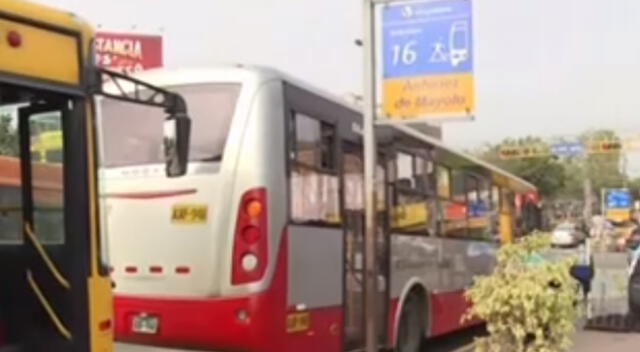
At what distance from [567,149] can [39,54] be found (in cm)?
6062

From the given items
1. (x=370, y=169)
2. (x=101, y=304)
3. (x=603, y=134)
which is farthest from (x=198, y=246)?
(x=603, y=134)

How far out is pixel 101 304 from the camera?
4.91m

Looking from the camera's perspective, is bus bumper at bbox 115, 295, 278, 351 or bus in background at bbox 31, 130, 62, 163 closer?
bus in background at bbox 31, 130, 62, 163

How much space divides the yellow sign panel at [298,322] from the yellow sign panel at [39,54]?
3.43 m

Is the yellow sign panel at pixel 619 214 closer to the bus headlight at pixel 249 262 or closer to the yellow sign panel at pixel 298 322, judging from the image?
the yellow sign panel at pixel 298 322

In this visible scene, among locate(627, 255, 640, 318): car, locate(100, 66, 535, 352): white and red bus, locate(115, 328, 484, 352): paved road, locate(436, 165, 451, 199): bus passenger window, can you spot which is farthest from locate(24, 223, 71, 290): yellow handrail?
locate(627, 255, 640, 318): car

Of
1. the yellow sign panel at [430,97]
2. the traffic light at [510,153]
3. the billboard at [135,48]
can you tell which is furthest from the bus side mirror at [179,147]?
the traffic light at [510,153]

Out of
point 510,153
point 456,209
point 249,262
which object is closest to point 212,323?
point 249,262

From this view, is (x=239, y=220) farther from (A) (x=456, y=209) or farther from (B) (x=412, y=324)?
(A) (x=456, y=209)

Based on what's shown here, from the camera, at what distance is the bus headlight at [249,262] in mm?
7402

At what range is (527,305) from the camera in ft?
23.9

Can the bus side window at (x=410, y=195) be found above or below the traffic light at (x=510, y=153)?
below

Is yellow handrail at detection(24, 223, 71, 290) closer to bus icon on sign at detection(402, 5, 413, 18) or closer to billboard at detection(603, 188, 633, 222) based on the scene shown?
bus icon on sign at detection(402, 5, 413, 18)

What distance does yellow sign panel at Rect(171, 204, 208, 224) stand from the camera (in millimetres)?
7551
